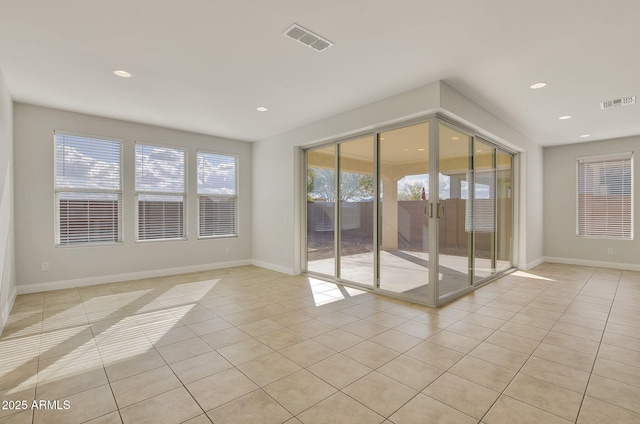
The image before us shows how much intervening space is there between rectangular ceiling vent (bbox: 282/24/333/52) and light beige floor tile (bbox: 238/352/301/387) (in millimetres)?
2765

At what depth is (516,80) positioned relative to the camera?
11.7 ft

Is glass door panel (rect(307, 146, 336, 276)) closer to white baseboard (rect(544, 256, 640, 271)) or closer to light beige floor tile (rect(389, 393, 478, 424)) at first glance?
light beige floor tile (rect(389, 393, 478, 424))

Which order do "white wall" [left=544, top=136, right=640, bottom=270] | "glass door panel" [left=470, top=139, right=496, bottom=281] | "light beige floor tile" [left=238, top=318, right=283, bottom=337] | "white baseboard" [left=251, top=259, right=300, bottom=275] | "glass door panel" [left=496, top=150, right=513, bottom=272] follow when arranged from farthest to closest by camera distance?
"white wall" [left=544, top=136, right=640, bottom=270]
"white baseboard" [left=251, top=259, right=300, bottom=275]
"glass door panel" [left=496, top=150, right=513, bottom=272]
"glass door panel" [left=470, top=139, right=496, bottom=281]
"light beige floor tile" [left=238, top=318, right=283, bottom=337]

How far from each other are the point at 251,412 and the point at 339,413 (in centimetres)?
54

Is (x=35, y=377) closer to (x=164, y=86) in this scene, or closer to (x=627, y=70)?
(x=164, y=86)

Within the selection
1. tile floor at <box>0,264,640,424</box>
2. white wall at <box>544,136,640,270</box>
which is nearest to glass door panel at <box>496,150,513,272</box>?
tile floor at <box>0,264,640,424</box>

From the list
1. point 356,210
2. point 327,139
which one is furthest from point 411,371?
point 327,139

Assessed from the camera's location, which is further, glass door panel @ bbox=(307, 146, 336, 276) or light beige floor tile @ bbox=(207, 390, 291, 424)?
glass door panel @ bbox=(307, 146, 336, 276)

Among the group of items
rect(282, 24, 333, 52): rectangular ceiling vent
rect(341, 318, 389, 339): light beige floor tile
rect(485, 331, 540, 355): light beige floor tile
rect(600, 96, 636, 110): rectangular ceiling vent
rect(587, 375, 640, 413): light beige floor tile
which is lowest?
rect(587, 375, 640, 413): light beige floor tile

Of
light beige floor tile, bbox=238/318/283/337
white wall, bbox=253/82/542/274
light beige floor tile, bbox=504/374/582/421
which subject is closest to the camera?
light beige floor tile, bbox=504/374/582/421

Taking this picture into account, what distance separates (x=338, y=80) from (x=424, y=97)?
106 cm

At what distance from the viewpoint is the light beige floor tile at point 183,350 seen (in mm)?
2592

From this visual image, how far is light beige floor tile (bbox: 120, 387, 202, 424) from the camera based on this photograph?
181 cm

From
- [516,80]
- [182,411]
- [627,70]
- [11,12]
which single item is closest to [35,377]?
[182,411]
